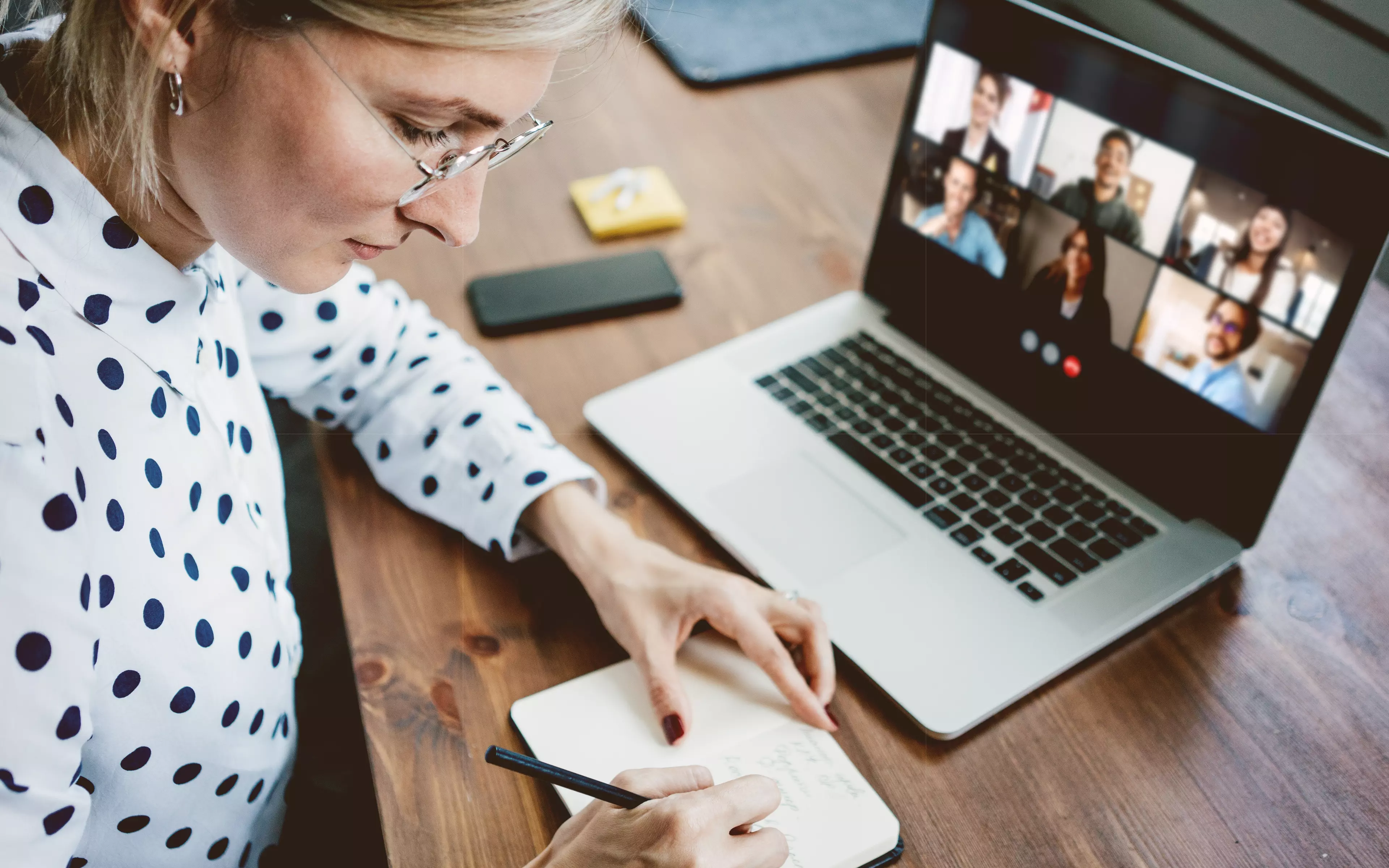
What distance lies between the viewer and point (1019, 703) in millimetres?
722

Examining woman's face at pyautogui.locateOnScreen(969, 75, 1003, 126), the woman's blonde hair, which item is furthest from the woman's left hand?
woman's face at pyautogui.locateOnScreen(969, 75, 1003, 126)

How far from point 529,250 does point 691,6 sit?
2.05 feet

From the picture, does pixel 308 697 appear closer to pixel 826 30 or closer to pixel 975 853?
pixel 975 853

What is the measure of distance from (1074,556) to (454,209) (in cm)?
53

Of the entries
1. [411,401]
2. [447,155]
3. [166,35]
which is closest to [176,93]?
[166,35]

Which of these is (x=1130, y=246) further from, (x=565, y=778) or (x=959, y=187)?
(x=565, y=778)

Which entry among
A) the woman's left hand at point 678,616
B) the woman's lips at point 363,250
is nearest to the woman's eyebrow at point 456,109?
the woman's lips at point 363,250

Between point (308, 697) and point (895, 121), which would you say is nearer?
point (308, 697)

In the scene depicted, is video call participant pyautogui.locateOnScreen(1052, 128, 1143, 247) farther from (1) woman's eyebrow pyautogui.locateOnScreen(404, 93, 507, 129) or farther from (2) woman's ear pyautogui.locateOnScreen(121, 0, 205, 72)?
(2) woman's ear pyautogui.locateOnScreen(121, 0, 205, 72)

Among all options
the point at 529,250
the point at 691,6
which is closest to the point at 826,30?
the point at 691,6

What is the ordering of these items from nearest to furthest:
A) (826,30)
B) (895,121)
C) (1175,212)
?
(1175,212), (895,121), (826,30)

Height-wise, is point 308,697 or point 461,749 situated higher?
point 461,749

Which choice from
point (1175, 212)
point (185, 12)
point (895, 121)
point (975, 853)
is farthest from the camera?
point (895, 121)

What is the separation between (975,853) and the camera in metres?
0.63
